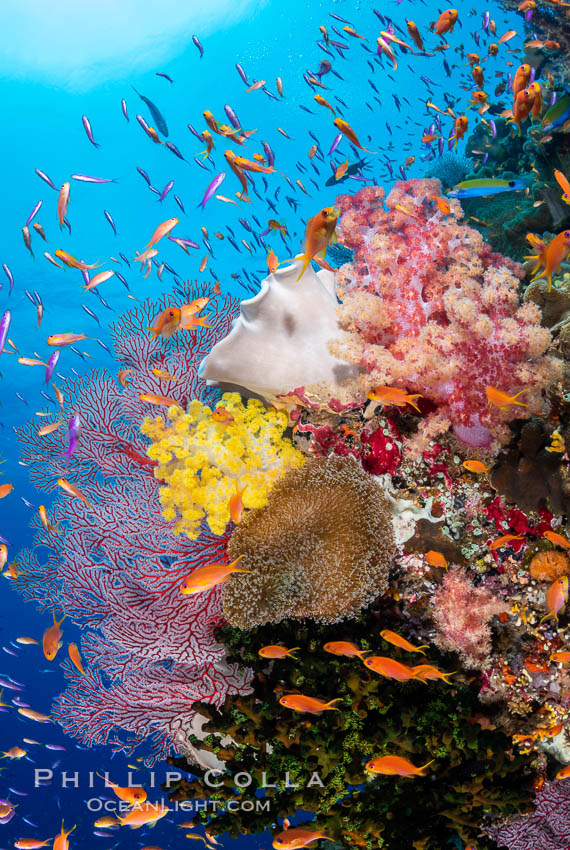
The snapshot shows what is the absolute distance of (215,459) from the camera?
11.0ft

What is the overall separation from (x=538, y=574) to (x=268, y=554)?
1871 mm

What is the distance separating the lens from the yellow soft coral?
323cm

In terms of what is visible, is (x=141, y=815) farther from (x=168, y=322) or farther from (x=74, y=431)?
(x=168, y=322)

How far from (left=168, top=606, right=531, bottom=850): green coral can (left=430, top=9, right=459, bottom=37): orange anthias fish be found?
299 inches

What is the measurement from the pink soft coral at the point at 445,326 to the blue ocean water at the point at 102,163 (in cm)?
2346

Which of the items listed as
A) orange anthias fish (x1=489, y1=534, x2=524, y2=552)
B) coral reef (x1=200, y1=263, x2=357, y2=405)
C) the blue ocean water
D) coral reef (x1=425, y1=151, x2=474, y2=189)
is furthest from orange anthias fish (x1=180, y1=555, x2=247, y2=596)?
the blue ocean water

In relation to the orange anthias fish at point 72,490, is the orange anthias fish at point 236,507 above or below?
above

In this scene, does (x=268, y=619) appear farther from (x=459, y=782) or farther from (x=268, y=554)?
(x=459, y=782)

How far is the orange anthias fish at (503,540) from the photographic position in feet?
10.3

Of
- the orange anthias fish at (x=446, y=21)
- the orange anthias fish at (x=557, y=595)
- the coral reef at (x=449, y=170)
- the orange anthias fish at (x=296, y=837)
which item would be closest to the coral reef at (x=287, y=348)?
the orange anthias fish at (x=557, y=595)

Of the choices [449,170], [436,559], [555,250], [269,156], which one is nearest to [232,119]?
[269,156]

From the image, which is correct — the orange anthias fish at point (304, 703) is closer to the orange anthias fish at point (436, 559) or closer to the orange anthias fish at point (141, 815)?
the orange anthias fish at point (436, 559)

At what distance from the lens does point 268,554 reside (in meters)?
2.98

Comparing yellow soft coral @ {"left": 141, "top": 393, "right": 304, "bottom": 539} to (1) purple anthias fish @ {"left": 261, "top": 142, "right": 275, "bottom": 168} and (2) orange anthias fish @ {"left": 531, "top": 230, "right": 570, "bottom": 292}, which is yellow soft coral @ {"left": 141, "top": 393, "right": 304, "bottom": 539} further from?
(1) purple anthias fish @ {"left": 261, "top": 142, "right": 275, "bottom": 168}
